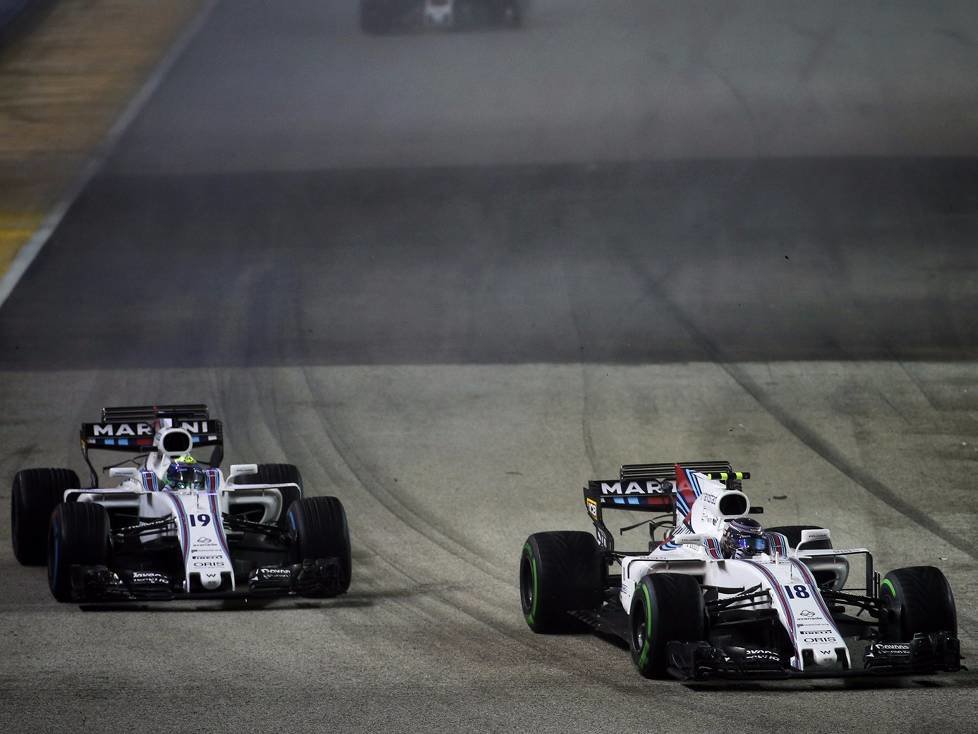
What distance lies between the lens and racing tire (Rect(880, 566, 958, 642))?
11922 mm

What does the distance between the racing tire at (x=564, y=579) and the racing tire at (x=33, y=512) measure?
198 inches

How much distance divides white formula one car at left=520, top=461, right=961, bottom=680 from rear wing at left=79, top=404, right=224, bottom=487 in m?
3.98

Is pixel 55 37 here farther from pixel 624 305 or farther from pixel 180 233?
pixel 624 305

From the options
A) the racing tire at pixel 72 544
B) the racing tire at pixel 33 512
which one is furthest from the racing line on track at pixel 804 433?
the racing tire at pixel 33 512

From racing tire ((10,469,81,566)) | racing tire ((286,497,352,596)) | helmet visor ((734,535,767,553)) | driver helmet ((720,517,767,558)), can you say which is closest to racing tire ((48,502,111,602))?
racing tire ((286,497,352,596))

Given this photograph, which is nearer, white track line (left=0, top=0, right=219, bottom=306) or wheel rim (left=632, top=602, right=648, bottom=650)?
wheel rim (left=632, top=602, right=648, bottom=650)

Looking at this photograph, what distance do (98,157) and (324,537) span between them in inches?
776

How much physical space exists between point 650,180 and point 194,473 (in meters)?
17.3

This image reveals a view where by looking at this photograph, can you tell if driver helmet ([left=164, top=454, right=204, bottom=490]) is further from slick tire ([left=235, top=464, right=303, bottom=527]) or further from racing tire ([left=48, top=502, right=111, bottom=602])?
slick tire ([left=235, top=464, right=303, bottom=527])

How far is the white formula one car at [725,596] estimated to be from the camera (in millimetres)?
11469

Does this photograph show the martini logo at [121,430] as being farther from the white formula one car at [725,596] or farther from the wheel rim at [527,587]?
the white formula one car at [725,596]

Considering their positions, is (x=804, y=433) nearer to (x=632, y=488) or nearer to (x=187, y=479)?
(x=632, y=488)

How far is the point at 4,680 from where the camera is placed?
11.9 metres

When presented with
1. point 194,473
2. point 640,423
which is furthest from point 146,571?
point 640,423
